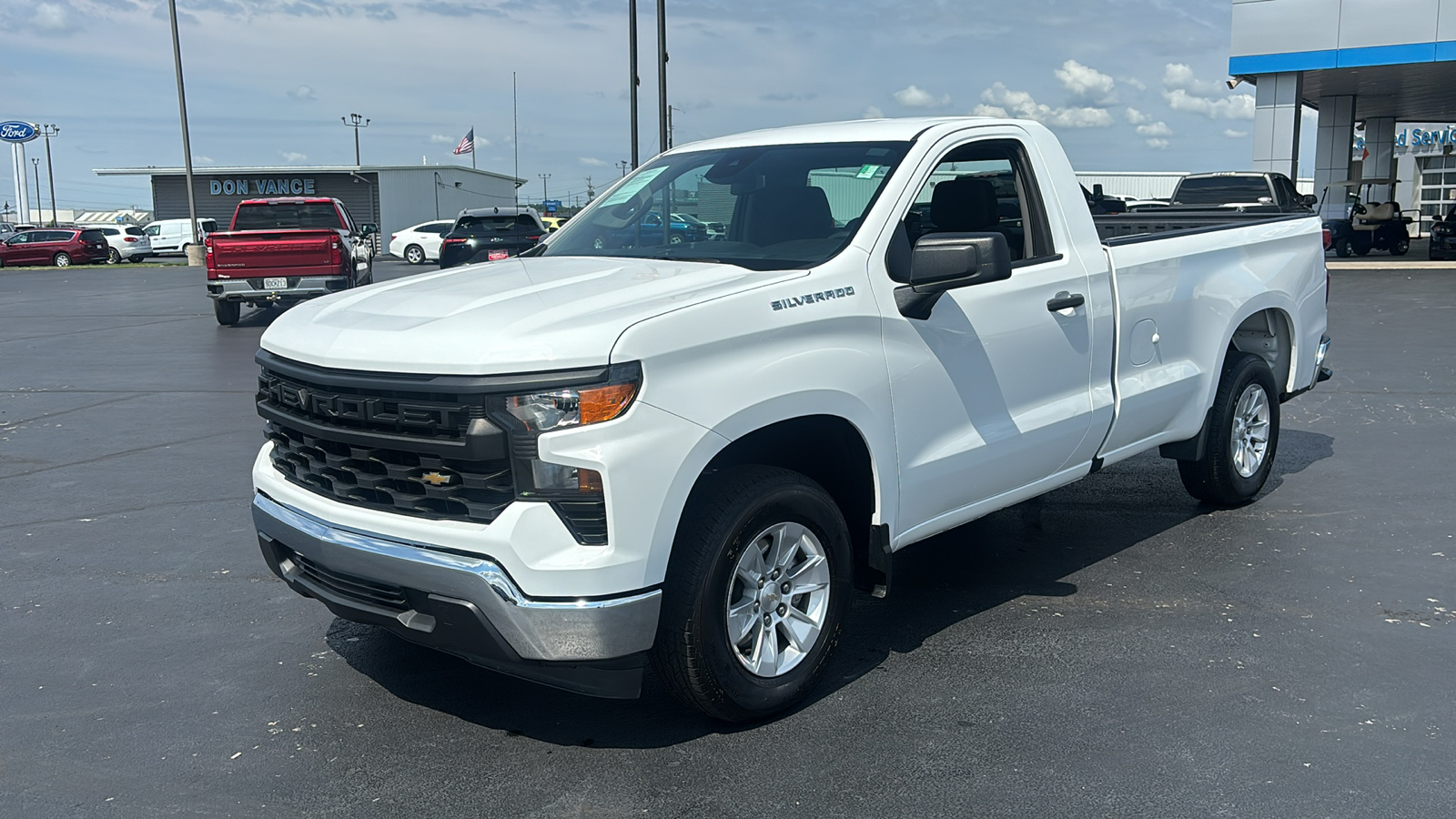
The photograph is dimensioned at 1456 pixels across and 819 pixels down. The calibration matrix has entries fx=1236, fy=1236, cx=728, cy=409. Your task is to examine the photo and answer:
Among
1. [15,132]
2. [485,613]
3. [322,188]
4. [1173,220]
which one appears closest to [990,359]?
[485,613]

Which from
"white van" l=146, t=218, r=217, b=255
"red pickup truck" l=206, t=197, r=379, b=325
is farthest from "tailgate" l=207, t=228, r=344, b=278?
"white van" l=146, t=218, r=217, b=255

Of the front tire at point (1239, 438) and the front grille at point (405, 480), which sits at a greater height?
the front grille at point (405, 480)

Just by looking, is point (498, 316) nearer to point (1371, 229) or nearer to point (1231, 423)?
point (1231, 423)

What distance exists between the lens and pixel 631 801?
356cm

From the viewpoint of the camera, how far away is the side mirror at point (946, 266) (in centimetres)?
416

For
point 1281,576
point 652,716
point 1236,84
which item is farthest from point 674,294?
point 1236,84

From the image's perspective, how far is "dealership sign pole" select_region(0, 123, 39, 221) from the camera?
65.9 metres

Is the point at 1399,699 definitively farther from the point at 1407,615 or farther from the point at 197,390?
the point at 197,390

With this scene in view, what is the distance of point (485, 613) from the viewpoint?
3521mm

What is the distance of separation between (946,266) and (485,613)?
1.90m

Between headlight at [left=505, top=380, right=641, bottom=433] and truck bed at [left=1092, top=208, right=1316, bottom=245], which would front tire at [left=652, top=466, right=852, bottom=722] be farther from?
truck bed at [left=1092, top=208, right=1316, bottom=245]

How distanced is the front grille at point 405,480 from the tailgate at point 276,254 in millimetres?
14227

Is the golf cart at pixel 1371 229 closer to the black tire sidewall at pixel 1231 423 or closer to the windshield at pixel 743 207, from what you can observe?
the black tire sidewall at pixel 1231 423

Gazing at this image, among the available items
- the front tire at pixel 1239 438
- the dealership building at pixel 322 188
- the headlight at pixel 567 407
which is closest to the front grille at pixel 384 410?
the headlight at pixel 567 407
